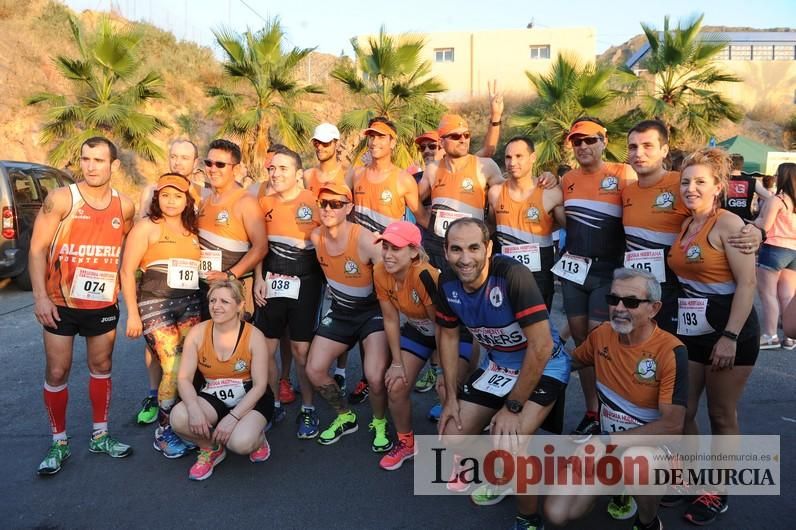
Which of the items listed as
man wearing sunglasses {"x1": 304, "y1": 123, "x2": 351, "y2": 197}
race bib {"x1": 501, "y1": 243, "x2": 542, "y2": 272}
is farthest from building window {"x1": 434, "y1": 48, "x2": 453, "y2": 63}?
race bib {"x1": 501, "y1": 243, "x2": 542, "y2": 272}

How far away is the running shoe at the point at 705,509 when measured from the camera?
2.89m

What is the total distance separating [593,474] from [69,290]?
11.1 ft

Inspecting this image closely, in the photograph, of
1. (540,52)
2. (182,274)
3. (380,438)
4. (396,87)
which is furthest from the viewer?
(540,52)

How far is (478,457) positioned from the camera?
3332 mm

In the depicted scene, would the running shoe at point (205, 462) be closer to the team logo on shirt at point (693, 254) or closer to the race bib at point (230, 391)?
the race bib at point (230, 391)

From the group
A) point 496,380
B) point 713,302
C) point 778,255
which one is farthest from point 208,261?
point 778,255

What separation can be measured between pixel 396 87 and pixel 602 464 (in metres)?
12.3

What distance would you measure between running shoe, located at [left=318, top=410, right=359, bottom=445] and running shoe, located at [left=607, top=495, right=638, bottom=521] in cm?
191

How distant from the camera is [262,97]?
13656mm

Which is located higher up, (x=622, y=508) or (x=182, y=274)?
(x=182, y=274)

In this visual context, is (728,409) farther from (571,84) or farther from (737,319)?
(571,84)

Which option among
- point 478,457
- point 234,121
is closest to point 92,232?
point 478,457

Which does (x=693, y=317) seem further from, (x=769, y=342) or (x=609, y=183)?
(x=769, y=342)

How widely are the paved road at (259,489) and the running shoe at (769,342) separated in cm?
160
